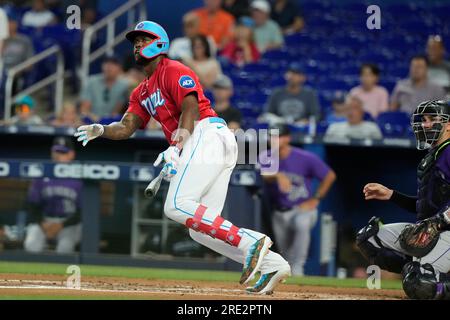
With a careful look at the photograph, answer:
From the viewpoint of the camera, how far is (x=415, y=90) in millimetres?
11070

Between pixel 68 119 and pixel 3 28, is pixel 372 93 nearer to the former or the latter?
pixel 68 119

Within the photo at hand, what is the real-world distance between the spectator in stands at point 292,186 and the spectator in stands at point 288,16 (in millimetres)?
4028

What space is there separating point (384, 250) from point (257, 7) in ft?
22.7

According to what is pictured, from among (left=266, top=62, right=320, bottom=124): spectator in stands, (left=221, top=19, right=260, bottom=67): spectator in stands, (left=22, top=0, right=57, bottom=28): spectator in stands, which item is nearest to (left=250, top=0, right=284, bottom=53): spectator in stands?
(left=221, top=19, right=260, bottom=67): spectator in stands

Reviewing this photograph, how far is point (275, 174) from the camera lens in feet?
32.3

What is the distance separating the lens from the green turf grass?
8.17 meters

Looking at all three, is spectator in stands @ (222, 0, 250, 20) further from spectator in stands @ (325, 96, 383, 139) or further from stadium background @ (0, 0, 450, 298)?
spectator in stands @ (325, 96, 383, 139)

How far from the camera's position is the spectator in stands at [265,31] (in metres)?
13.3

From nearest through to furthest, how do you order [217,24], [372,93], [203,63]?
[372,93] < [203,63] < [217,24]

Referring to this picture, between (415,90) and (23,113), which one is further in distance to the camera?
(23,113)

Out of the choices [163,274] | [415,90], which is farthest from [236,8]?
[163,274]

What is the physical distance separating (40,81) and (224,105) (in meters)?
3.55
